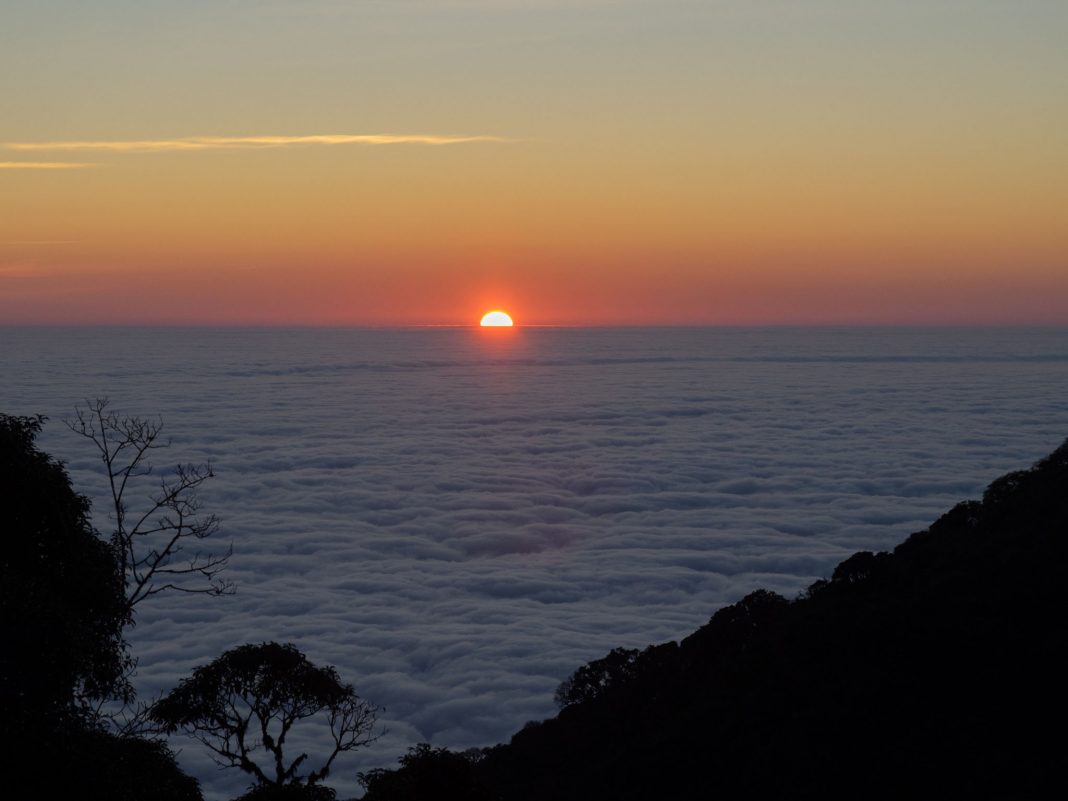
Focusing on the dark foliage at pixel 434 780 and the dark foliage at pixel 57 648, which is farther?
the dark foliage at pixel 434 780

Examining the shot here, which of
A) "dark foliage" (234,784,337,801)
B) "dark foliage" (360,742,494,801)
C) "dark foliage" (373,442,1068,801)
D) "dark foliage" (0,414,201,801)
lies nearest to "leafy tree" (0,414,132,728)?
"dark foliage" (0,414,201,801)

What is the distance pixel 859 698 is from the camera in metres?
18.1

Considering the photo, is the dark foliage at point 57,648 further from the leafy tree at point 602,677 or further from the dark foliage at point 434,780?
the leafy tree at point 602,677

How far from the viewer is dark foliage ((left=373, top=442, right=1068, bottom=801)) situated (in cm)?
1600

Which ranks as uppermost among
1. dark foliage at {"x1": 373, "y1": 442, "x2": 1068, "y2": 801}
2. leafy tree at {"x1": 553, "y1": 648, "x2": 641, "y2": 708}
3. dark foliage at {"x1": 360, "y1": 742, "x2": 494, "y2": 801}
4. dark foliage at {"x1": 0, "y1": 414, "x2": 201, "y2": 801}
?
dark foliage at {"x1": 0, "y1": 414, "x2": 201, "y2": 801}

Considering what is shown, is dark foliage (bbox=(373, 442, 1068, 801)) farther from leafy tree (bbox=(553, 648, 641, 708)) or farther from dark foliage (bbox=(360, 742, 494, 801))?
dark foliage (bbox=(360, 742, 494, 801))

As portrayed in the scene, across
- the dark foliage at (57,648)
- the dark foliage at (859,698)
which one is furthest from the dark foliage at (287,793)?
the dark foliage at (859,698)

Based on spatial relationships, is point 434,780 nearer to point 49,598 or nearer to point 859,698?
point 49,598

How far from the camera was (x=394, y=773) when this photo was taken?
11.6m

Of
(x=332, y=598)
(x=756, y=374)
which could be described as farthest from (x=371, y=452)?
(x=756, y=374)

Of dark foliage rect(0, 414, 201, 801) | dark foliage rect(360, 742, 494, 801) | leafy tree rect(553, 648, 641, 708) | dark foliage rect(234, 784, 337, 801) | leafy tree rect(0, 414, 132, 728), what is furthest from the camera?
leafy tree rect(553, 648, 641, 708)

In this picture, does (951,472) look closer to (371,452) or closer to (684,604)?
(684,604)

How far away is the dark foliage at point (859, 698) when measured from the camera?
16.0 meters

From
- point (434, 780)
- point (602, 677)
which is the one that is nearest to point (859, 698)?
point (434, 780)
